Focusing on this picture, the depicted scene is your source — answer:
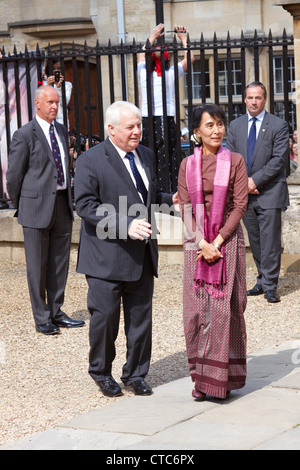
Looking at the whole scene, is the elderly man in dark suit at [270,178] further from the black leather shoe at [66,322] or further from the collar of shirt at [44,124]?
the collar of shirt at [44,124]

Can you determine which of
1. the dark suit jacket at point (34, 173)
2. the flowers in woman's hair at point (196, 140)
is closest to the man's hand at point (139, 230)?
the flowers in woman's hair at point (196, 140)

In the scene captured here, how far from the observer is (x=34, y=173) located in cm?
774

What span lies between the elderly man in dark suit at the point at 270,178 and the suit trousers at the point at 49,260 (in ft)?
5.85

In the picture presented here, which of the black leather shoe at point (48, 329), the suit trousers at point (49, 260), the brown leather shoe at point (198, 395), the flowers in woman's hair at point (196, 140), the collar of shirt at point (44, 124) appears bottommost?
the brown leather shoe at point (198, 395)

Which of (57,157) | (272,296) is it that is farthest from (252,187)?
(57,157)

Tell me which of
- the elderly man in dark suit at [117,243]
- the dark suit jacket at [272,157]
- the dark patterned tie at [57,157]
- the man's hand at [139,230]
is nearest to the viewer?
→ the man's hand at [139,230]

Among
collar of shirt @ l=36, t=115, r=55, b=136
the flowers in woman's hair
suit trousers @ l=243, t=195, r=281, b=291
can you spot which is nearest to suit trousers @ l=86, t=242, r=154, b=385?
the flowers in woman's hair

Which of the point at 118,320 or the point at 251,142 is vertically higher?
the point at 251,142

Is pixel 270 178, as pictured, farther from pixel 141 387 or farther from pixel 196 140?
pixel 141 387

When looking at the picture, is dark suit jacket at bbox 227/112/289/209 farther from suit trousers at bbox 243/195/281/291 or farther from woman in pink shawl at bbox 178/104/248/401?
woman in pink shawl at bbox 178/104/248/401

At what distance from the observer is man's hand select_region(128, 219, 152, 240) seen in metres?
5.33

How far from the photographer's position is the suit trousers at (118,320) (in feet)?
18.4

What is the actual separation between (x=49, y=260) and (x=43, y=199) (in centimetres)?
53
